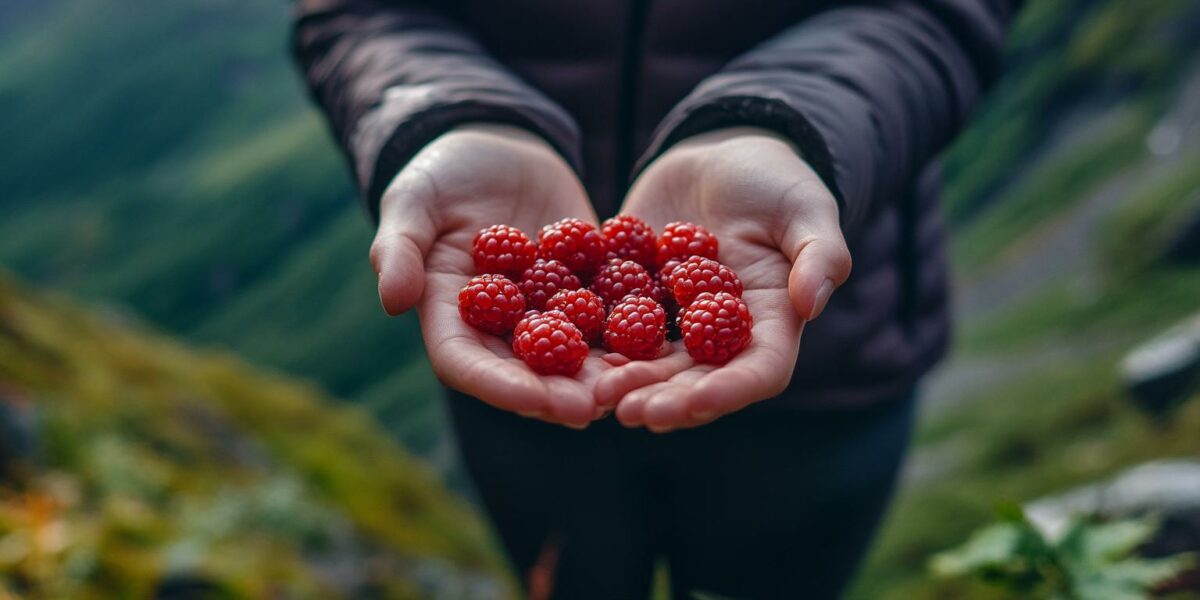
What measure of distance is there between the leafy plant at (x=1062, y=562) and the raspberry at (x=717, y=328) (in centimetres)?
98

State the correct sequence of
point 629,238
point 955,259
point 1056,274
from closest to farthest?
point 629,238 → point 1056,274 → point 955,259

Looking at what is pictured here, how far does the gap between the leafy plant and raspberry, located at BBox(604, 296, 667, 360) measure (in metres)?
Answer: 1.09

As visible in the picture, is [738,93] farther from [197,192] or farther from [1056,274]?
[197,192]

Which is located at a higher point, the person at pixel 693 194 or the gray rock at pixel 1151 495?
the person at pixel 693 194

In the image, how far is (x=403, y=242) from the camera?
2363 millimetres

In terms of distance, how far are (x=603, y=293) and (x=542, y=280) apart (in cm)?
19

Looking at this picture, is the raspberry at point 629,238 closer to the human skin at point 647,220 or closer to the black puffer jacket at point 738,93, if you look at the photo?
the human skin at point 647,220

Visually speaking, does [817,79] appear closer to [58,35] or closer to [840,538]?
[840,538]

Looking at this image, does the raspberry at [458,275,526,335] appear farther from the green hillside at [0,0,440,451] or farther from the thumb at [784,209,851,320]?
the green hillside at [0,0,440,451]

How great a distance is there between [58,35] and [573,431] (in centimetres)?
9061

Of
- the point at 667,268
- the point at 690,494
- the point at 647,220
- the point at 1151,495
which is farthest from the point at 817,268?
the point at 1151,495

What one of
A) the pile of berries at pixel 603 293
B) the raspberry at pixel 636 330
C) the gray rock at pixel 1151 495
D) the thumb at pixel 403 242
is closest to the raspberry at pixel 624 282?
the pile of berries at pixel 603 293

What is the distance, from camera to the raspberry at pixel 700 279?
2.66m

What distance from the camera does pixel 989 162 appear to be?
21938 mm
